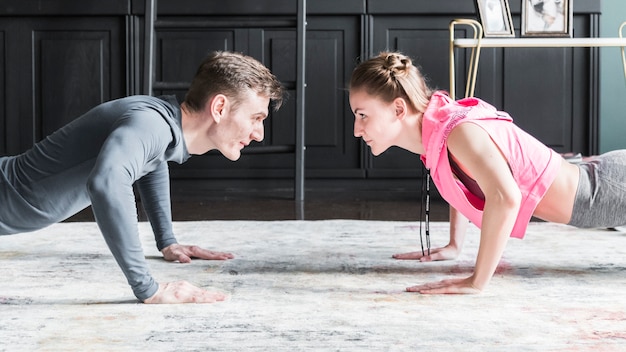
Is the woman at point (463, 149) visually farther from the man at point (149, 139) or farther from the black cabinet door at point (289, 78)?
the black cabinet door at point (289, 78)

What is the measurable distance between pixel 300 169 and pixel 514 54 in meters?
1.02

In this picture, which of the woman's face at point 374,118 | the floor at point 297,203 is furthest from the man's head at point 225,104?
the floor at point 297,203

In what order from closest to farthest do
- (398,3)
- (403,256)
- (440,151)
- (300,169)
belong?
(440,151), (403,256), (300,169), (398,3)

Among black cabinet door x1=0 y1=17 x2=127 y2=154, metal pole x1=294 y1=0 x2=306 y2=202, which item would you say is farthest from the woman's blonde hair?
black cabinet door x1=0 y1=17 x2=127 y2=154

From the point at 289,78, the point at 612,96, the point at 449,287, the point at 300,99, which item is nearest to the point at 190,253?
the point at 449,287

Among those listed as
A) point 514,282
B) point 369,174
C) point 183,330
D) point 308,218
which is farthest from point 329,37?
point 183,330

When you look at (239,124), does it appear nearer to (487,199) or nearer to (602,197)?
(487,199)

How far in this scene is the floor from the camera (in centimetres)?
253

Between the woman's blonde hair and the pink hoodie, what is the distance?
42 mm

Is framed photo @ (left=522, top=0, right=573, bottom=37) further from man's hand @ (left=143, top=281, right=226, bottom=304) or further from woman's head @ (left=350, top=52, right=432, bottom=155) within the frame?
man's hand @ (left=143, top=281, right=226, bottom=304)

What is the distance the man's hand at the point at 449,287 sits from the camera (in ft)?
4.50

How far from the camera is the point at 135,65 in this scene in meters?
3.31

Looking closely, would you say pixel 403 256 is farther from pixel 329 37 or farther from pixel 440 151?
pixel 329 37

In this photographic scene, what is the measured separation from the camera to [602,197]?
1544 millimetres
